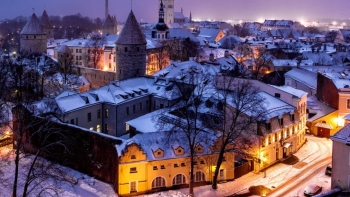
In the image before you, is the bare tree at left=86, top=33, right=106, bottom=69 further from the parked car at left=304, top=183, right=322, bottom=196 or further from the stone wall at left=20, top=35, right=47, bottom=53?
the parked car at left=304, top=183, right=322, bottom=196

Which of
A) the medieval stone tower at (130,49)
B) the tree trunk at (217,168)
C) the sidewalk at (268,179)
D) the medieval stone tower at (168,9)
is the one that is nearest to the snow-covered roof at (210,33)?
the medieval stone tower at (168,9)

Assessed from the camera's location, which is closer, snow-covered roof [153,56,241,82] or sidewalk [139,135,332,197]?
sidewalk [139,135,332,197]

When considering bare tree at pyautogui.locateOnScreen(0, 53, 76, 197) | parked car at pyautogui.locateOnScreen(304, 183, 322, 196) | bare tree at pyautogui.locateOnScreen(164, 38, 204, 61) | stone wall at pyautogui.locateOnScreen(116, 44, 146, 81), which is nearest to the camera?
bare tree at pyautogui.locateOnScreen(0, 53, 76, 197)

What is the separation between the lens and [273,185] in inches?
978

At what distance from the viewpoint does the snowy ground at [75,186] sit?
23.0 meters

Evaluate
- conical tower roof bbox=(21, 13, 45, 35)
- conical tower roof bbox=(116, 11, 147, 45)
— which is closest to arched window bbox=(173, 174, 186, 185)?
conical tower roof bbox=(116, 11, 147, 45)

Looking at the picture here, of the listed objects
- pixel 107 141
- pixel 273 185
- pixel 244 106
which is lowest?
pixel 273 185

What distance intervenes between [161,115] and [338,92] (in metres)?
15.6

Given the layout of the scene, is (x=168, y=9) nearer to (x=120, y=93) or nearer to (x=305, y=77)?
(x=305, y=77)

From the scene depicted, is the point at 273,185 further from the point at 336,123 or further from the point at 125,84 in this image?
the point at 125,84

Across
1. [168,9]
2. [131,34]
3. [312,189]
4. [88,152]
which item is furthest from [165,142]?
[168,9]

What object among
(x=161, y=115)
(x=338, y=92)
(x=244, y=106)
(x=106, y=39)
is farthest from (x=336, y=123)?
(x=106, y=39)

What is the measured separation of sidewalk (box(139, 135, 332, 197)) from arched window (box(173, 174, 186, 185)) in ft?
1.68

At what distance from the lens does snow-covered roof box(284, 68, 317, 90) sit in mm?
41344
